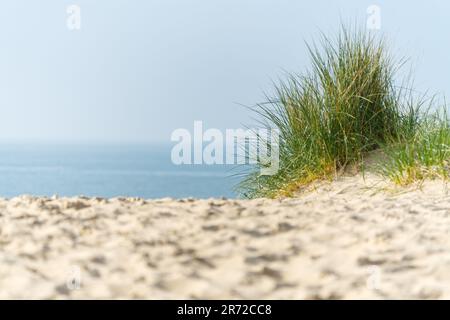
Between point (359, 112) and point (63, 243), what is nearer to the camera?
point (63, 243)

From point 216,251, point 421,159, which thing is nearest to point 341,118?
point 421,159

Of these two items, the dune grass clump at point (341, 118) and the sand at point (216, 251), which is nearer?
the sand at point (216, 251)

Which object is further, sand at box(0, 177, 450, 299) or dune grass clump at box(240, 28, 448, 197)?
dune grass clump at box(240, 28, 448, 197)

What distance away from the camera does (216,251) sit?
2.47 metres

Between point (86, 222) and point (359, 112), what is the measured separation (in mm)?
3014

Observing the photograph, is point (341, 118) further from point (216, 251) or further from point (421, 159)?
point (216, 251)

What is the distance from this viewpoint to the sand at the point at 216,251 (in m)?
2.25

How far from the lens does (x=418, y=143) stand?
4805 millimetres

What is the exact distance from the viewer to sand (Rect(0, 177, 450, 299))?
2.25m

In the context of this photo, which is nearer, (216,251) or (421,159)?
(216,251)

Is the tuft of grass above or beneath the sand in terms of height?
above
